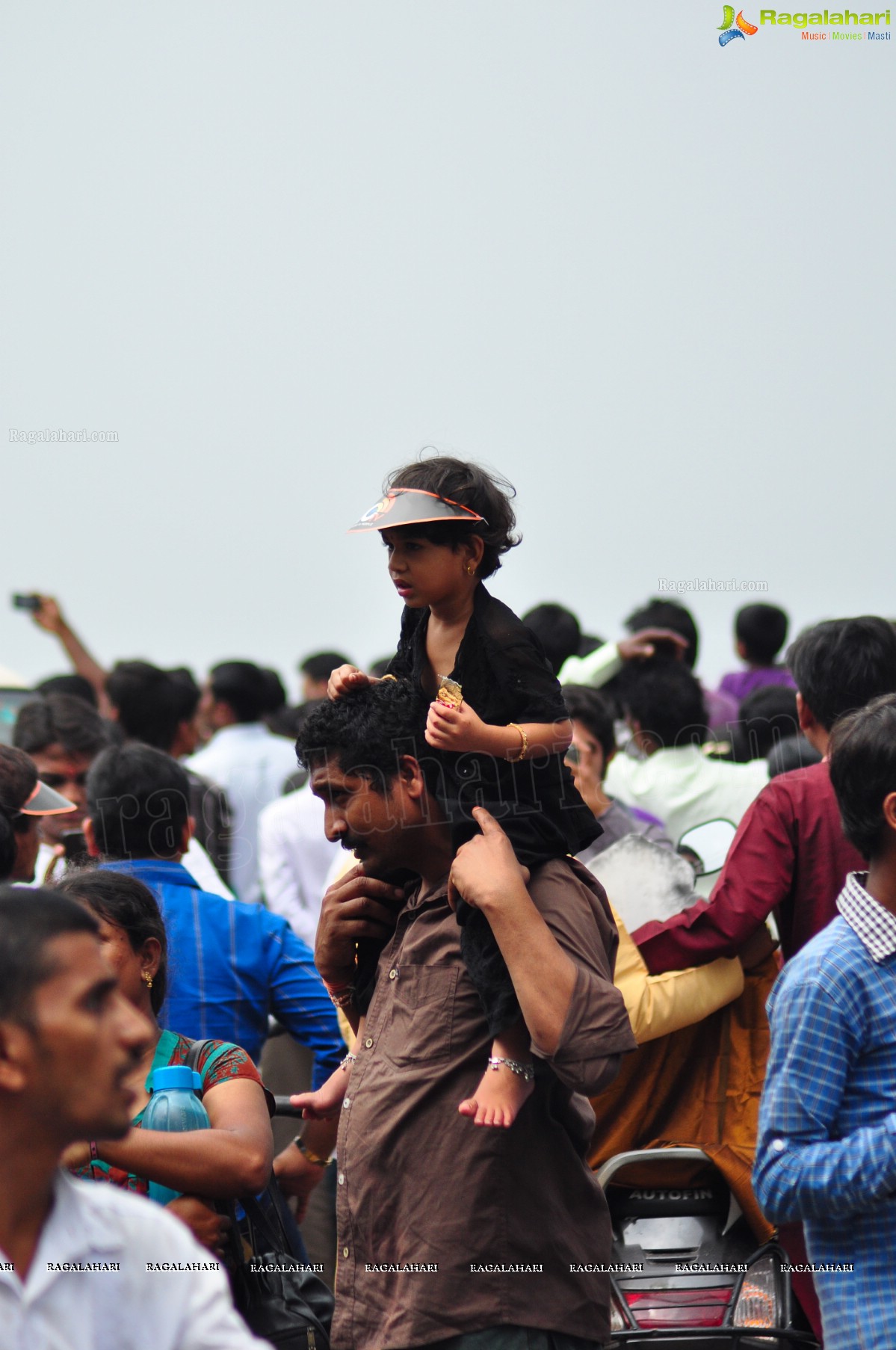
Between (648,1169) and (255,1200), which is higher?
(255,1200)

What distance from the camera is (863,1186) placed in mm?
2078

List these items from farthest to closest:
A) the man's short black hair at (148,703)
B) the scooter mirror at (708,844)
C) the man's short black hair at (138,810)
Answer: the man's short black hair at (148,703) < the scooter mirror at (708,844) < the man's short black hair at (138,810)

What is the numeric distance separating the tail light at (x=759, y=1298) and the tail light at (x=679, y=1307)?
0.04 meters

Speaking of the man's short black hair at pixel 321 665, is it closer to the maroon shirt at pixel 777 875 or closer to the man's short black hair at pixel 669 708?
the man's short black hair at pixel 669 708

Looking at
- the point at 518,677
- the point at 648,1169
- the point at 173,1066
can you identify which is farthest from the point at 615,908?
the point at 173,1066

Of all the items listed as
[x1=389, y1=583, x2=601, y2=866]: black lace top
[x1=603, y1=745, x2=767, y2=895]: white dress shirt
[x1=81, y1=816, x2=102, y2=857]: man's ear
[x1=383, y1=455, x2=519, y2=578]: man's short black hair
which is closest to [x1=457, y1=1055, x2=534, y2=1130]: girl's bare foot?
[x1=389, y1=583, x2=601, y2=866]: black lace top

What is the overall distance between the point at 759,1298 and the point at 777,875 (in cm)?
90

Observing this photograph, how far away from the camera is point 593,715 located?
14.5 ft

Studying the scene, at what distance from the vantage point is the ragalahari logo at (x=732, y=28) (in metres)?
5.51

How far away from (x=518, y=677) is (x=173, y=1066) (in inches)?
35.7

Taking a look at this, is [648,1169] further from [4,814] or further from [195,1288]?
[195,1288]

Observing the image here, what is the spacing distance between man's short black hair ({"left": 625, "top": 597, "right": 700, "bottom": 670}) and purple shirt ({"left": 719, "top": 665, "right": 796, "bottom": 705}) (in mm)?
502

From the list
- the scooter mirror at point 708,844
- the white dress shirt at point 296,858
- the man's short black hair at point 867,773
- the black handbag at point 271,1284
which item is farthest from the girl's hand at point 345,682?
the white dress shirt at point 296,858

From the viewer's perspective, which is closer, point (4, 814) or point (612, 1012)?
point (612, 1012)
